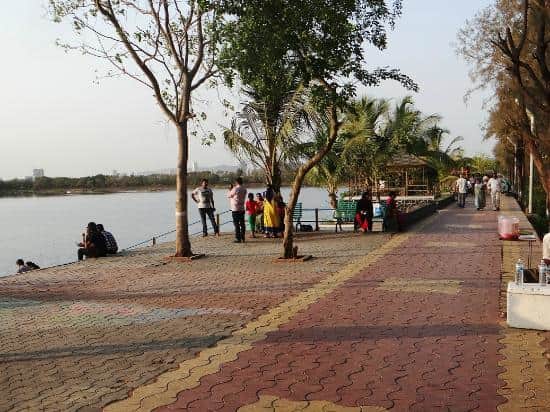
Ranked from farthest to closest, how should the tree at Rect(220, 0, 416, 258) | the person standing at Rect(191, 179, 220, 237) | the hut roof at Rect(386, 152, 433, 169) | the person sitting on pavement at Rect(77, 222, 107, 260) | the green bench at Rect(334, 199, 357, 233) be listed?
the hut roof at Rect(386, 152, 433, 169)
the green bench at Rect(334, 199, 357, 233)
the person standing at Rect(191, 179, 220, 237)
the person sitting on pavement at Rect(77, 222, 107, 260)
the tree at Rect(220, 0, 416, 258)

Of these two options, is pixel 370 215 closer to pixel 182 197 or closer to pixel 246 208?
A: pixel 246 208

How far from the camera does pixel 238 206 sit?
1634 centimetres

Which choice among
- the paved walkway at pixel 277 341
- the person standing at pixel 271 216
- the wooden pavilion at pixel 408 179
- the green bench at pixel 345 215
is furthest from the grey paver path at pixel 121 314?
the wooden pavilion at pixel 408 179

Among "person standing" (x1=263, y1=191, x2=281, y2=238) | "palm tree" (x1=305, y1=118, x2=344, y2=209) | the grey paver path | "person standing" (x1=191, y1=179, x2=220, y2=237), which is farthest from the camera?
"palm tree" (x1=305, y1=118, x2=344, y2=209)

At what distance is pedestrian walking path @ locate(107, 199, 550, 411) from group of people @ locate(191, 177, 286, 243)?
738cm

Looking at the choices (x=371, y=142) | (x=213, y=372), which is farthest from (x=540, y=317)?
(x=371, y=142)

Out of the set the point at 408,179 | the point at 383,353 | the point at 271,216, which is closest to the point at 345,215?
the point at 271,216

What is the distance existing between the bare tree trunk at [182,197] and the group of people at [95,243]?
2.41 m

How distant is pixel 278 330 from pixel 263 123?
1303 centimetres

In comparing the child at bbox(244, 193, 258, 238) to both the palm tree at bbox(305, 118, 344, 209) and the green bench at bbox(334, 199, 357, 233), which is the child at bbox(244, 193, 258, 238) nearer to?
the green bench at bbox(334, 199, 357, 233)

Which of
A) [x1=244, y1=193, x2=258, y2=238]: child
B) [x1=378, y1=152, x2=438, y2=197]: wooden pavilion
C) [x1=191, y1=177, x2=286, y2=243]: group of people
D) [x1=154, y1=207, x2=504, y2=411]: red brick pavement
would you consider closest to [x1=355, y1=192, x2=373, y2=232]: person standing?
[x1=191, y1=177, x2=286, y2=243]: group of people

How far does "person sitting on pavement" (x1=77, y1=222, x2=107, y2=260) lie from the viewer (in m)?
14.8

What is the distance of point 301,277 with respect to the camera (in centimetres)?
1041

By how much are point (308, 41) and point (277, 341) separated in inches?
257
